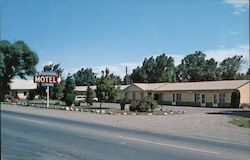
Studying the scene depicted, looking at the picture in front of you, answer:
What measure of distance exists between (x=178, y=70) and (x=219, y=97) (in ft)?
101

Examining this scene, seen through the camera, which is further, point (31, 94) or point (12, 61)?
point (31, 94)

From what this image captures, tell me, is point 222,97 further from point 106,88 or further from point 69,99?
point 69,99

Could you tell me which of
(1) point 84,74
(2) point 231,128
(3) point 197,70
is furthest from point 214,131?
(1) point 84,74

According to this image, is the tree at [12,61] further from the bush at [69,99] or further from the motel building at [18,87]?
the bush at [69,99]

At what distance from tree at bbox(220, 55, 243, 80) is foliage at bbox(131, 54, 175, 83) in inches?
399

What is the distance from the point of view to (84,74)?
82.6 m

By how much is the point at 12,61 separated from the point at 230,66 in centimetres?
7449

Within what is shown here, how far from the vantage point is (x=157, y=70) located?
262 ft

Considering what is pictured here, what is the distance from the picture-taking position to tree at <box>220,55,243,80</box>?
77188 millimetres

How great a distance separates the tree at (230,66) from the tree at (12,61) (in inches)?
2795

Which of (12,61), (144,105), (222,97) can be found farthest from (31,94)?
(12,61)

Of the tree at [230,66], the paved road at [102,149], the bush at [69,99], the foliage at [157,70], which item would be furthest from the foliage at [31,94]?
the paved road at [102,149]

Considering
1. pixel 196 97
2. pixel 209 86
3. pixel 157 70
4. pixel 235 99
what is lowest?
pixel 235 99

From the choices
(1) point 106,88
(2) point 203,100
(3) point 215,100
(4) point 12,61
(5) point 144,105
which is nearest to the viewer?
(4) point 12,61
